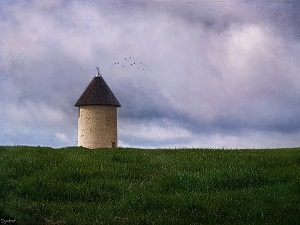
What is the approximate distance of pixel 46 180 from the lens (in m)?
12.3

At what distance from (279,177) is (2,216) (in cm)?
788

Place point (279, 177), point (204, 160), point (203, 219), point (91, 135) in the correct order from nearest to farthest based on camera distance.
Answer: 1. point (203, 219)
2. point (279, 177)
3. point (204, 160)
4. point (91, 135)

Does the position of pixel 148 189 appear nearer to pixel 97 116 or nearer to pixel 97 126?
pixel 97 126

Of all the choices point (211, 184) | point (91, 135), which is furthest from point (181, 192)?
point (91, 135)

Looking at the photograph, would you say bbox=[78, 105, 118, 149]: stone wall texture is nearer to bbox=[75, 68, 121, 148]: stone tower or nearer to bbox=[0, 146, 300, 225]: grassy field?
bbox=[75, 68, 121, 148]: stone tower

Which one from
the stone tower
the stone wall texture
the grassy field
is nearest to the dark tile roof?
the stone tower

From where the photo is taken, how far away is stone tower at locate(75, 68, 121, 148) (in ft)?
154

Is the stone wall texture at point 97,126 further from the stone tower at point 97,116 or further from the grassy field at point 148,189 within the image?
the grassy field at point 148,189

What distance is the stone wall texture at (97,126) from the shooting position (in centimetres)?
4688

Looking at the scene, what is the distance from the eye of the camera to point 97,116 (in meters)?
47.7

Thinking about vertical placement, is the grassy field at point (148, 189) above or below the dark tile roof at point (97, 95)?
below

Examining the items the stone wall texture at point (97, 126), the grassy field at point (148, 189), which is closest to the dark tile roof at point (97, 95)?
the stone wall texture at point (97, 126)

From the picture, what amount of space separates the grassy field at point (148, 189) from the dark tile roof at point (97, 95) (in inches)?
1230

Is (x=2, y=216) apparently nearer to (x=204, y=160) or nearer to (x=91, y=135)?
(x=204, y=160)
